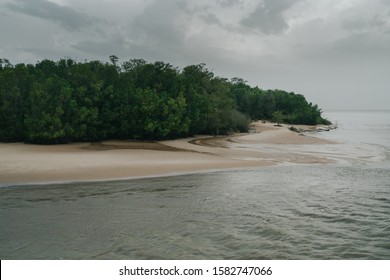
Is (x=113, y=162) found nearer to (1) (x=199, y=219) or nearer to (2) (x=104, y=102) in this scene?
(1) (x=199, y=219)

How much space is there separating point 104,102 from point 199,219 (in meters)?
28.2

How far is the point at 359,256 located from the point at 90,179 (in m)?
13.3

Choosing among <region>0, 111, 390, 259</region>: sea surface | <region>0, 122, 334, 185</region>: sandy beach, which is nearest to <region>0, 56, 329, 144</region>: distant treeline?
<region>0, 122, 334, 185</region>: sandy beach

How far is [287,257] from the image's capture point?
870 centimetres

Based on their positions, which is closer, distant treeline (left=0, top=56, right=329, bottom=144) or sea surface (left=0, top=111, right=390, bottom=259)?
sea surface (left=0, top=111, right=390, bottom=259)

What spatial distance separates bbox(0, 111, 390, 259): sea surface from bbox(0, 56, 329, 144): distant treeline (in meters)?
18.8

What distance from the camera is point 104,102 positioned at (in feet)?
121

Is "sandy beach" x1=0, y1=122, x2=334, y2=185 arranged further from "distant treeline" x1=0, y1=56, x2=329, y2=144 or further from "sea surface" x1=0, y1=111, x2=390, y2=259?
"distant treeline" x1=0, y1=56, x2=329, y2=144

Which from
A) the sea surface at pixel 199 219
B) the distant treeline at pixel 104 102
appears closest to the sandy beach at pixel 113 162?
the sea surface at pixel 199 219

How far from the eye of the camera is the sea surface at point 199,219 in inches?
357

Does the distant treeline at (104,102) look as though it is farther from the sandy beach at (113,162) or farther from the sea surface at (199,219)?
the sea surface at (199,219)

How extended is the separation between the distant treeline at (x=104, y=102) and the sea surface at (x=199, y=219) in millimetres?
18783

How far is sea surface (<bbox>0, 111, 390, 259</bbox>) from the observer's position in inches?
357
